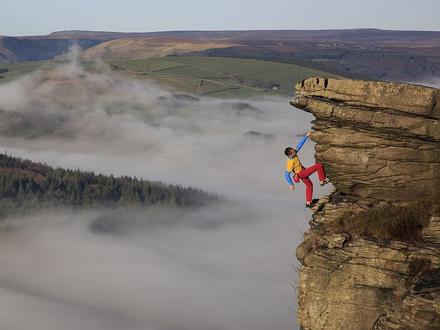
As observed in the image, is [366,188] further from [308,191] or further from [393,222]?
[308,191]

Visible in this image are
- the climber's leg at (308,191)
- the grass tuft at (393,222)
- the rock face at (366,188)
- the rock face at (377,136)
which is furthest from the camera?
the climber's leg at (308,191)

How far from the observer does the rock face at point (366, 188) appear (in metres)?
28.2

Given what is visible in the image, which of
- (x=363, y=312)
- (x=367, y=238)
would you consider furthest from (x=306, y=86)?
(x=363, y=312)

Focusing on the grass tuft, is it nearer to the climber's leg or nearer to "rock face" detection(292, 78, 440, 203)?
"rock face" detection(292, 78, 440, 203)

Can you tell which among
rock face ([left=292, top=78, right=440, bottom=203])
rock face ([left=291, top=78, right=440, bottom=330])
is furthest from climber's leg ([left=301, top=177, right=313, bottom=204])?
rock face ([left=292, top=78, right=440, bottom=203])

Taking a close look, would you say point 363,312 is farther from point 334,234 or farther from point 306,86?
point 306,86

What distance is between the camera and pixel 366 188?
101 feet

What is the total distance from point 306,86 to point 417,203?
6692 mm

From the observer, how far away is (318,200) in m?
32.4

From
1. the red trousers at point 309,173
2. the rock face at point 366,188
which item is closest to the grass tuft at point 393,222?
the rock face at point 366,188

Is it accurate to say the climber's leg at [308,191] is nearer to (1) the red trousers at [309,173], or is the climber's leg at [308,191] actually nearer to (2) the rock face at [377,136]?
(1) the red trousers at [309,173]

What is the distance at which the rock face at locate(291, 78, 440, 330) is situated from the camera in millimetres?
28203

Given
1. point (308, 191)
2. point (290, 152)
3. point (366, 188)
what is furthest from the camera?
point (290, 152)

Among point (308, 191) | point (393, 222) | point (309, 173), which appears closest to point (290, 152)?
point (309, 173)
